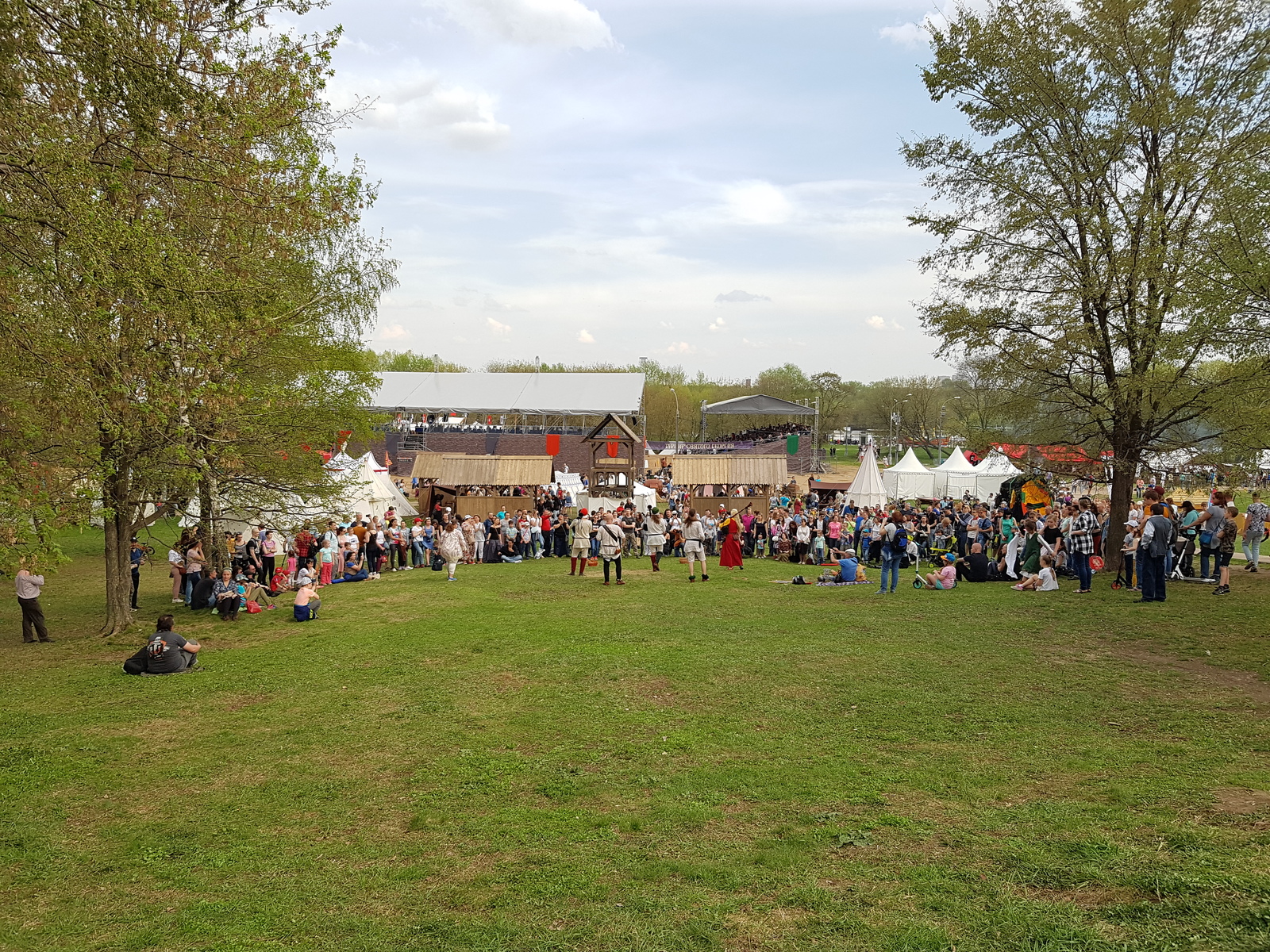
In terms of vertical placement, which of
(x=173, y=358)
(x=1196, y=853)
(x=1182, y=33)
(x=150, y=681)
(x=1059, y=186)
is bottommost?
(x=150, y=681)

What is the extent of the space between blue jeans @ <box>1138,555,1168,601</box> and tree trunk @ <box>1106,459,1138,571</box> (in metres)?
2.44

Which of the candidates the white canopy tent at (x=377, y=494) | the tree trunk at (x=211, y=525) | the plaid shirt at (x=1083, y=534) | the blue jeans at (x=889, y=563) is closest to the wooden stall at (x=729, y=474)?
the white canopy tent at (x=377, y=494)

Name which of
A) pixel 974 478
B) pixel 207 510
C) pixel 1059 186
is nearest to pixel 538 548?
pixel 207 510

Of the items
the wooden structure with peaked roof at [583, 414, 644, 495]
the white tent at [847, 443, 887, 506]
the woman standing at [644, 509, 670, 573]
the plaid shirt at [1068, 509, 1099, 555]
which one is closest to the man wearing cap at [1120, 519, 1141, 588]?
the plaid shirt at [1068, 509, 1099, 555]

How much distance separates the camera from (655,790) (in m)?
7.00

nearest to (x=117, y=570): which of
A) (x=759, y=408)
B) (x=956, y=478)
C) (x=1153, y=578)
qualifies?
(x=1153, y=578)

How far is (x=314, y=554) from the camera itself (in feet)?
64.8

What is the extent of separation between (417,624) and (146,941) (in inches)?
374

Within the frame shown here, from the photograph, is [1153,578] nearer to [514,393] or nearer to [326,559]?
[326,559]

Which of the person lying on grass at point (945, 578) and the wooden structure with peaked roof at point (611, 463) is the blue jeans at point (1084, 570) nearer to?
the person lying on grass at point (945, 578)

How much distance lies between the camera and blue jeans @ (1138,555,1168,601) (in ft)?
47.5

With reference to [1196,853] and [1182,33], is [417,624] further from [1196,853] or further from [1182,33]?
[1182,33]

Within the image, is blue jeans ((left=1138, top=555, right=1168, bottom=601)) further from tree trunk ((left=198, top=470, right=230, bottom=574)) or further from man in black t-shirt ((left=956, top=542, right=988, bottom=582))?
tree trunk ((left=198, top=470, right=230, bottom=574))

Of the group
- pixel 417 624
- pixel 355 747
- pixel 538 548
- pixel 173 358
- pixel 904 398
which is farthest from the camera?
pixel 904 398
